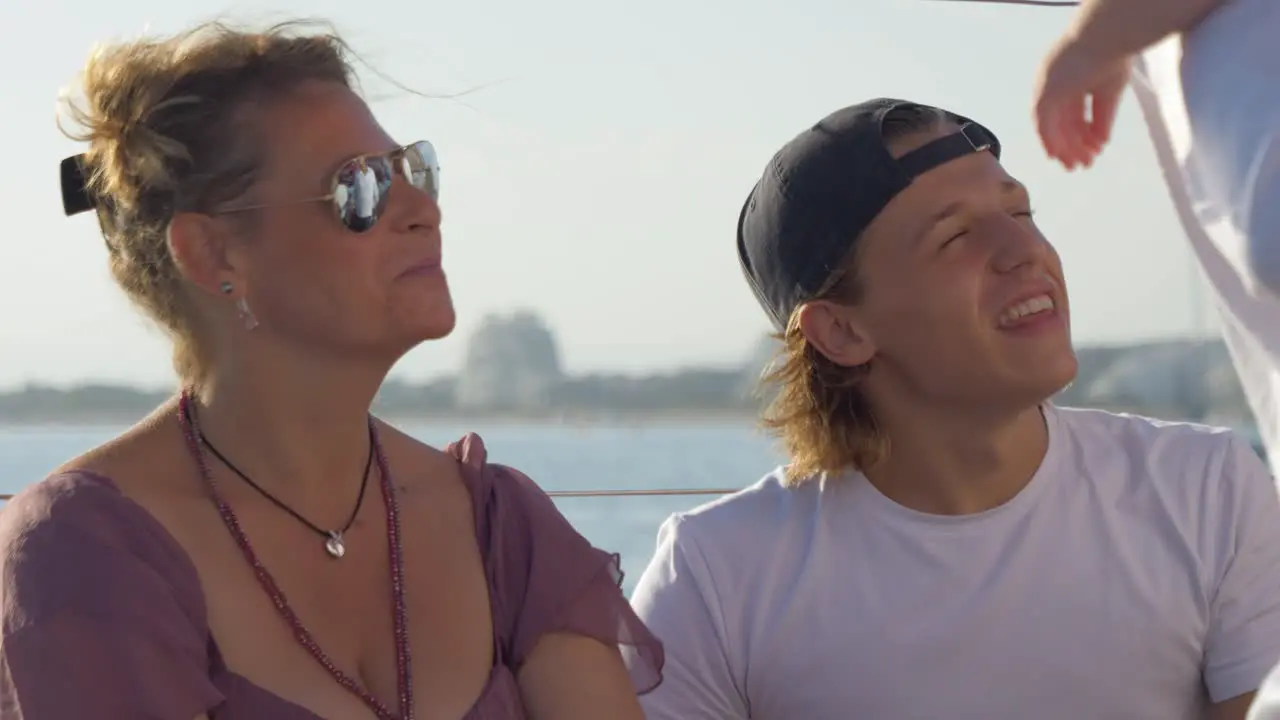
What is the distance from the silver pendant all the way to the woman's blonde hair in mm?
234

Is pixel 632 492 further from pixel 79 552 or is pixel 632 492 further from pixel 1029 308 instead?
pixel 79 552

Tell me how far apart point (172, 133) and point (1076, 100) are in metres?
0.97

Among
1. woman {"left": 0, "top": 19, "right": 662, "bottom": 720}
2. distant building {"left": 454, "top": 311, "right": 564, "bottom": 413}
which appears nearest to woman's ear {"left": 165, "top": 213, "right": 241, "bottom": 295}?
woman {"left": 0, "top": 19, "right": 662, "bottom": 720}

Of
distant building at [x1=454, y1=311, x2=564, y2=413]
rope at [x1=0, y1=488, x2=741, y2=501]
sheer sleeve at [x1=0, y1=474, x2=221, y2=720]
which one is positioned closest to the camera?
sheer sleeve at [x1=0, y1=474, x2=221, y2=720]

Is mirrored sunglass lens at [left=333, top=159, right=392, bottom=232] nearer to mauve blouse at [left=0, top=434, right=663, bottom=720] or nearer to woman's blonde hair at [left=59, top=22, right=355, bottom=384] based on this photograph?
woman's blonde hair at [left=59, top=22, right=355, bottom=384]

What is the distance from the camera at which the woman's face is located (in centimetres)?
166

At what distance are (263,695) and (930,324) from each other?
959mm

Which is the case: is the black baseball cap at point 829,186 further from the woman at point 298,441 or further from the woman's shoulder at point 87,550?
the woman's shoulder at point 87,550

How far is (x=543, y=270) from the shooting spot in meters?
16.0

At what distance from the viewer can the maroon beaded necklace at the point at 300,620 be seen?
5.23 ft

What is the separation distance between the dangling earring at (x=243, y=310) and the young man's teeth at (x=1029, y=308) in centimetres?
91

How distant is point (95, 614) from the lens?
4.83 ft

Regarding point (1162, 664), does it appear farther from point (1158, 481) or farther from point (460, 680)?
point (460, 680)

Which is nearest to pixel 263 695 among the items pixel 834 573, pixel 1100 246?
pixel 834 573
